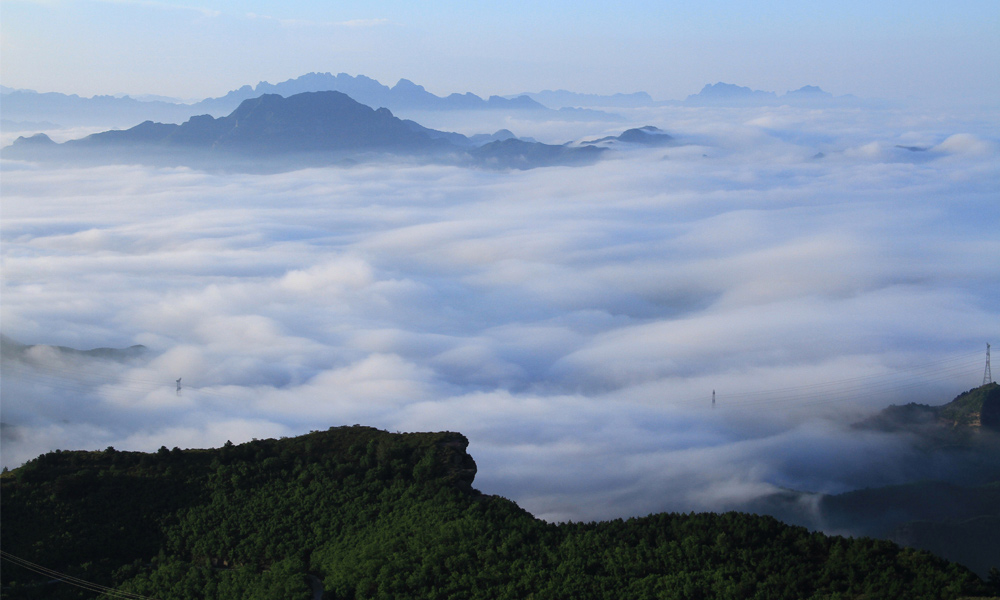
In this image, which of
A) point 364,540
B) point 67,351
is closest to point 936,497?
point 364,540

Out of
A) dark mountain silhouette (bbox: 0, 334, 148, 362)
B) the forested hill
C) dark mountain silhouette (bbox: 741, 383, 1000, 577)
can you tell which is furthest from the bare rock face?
dark mountain silhouette (bbox: 0, 334, 148, 362)

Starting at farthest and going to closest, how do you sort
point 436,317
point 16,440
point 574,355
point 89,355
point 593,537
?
point 436,317 → point 574,355 → point 89,355 → point 16,440 → point 593,537

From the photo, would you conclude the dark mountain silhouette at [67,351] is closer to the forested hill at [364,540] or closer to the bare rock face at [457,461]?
the forested hill at [364,540]

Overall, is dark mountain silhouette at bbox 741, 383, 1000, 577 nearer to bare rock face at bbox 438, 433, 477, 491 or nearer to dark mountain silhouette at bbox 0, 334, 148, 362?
bare rock face at bbox 438, 433, 477, 491

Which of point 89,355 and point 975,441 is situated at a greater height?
point 89,355

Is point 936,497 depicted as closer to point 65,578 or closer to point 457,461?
point 457,461

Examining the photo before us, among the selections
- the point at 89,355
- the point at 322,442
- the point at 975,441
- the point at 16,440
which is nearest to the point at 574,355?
the point at 975,441

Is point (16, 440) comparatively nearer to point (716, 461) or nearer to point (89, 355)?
point (89, 355)
